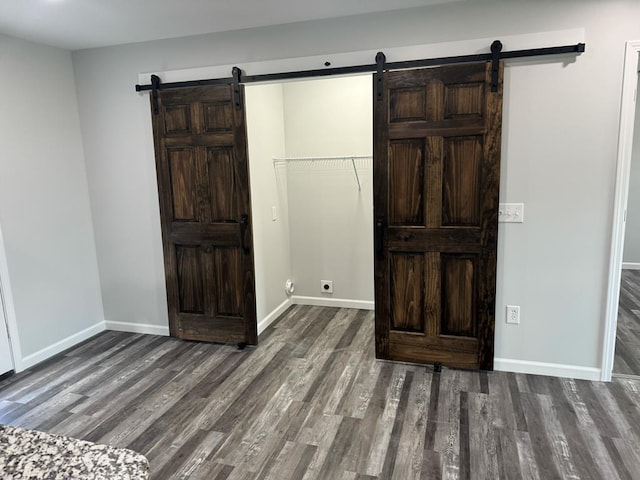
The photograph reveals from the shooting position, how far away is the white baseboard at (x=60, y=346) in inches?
132

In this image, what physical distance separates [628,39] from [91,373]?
14.3 ft

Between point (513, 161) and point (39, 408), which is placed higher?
point (513, 161)

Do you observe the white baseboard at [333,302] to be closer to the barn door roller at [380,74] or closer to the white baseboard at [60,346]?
the white baseboard at [60,346]

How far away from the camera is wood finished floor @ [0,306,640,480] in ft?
7.06

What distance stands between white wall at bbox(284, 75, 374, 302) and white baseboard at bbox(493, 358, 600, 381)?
5.49 feet

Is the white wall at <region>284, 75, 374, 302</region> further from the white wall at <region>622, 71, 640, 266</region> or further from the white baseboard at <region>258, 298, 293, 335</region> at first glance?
the white wall at <region>622, 71, 640, 266</region>

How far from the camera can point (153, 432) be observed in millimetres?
2473

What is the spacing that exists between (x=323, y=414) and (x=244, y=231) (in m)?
1.58

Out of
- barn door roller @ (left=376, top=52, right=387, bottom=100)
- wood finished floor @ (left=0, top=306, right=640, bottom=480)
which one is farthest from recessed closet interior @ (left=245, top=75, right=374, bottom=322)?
barn door roller @ (left=376, top=52, right=387, bottom=100)

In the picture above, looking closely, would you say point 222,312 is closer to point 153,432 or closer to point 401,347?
point 153,432

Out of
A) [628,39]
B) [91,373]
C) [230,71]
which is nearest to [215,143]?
[230,71]

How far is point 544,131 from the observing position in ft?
9.05

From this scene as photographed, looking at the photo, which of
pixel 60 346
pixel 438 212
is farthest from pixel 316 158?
pixel 60 346

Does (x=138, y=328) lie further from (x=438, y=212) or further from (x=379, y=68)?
(x=379, y=68)
